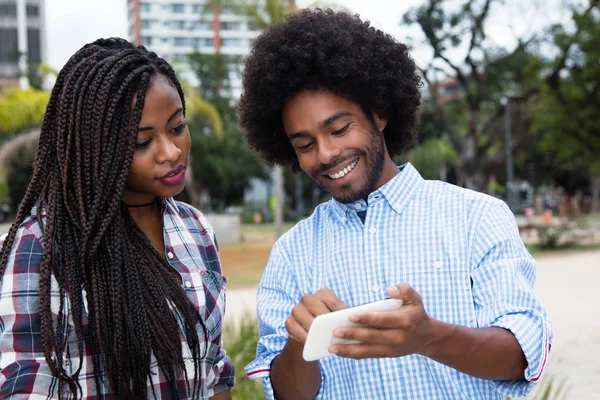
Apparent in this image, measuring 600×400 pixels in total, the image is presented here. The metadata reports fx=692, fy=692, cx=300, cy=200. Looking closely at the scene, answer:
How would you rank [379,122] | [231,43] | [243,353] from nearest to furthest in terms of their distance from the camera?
[379,122], [243,353], [231,43]

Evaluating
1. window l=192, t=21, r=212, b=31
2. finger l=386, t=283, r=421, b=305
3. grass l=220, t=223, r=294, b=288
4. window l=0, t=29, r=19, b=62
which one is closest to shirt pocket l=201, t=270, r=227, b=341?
finger l=386, t=283, r=421, b=305

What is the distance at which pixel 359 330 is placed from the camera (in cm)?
146

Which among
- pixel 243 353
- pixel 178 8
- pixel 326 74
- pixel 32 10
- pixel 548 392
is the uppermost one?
pixel 178 8

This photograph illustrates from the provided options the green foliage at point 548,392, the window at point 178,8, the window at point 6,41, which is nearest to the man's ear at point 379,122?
the green foliage at point 548,392

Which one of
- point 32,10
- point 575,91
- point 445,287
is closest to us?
point 445,287

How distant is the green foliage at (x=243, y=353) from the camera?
481 cm

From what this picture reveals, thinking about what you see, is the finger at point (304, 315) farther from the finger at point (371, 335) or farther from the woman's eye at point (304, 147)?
the woman's eye at point (304, 147)

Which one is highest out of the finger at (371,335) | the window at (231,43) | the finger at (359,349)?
the window at (231,43)

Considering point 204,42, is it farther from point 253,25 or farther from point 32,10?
point 253,25

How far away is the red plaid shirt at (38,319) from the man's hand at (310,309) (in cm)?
65

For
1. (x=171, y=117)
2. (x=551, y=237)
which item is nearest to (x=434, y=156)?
(x=551, y=237)

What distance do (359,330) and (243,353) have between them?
4.04 m

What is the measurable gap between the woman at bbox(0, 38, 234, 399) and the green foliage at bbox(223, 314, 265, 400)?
101 inches

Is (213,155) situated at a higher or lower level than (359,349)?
lower
